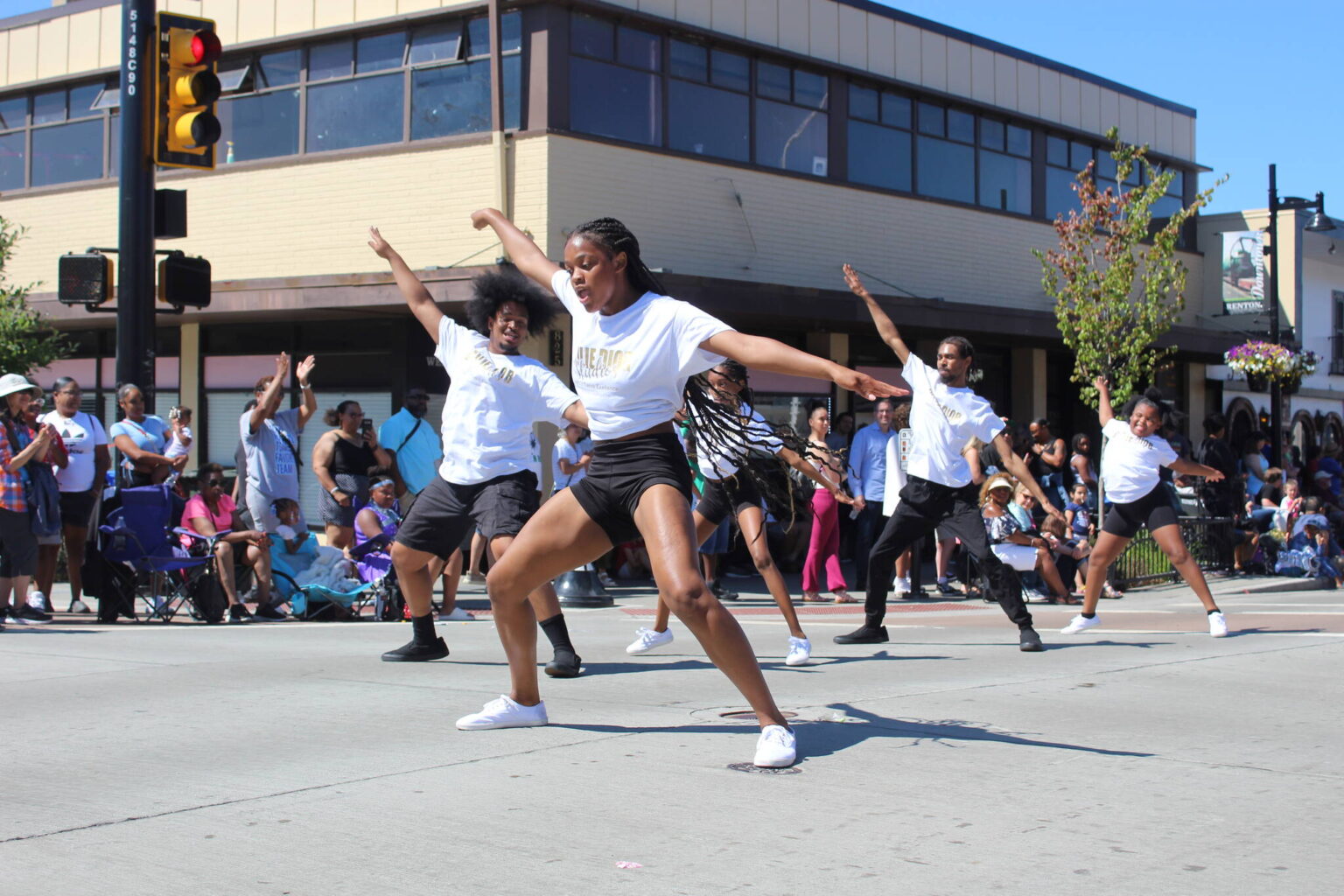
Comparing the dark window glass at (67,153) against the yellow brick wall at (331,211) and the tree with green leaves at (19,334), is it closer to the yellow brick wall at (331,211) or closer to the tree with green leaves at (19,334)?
the yellow brick wall at (331,211)

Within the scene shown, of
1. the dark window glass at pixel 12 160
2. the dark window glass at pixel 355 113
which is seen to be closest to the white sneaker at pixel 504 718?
the dark window glass at pixel 355 113

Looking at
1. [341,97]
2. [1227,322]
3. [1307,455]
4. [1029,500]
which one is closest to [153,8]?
[341,97]

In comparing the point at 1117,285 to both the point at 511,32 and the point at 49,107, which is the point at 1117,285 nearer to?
the point at 511,32

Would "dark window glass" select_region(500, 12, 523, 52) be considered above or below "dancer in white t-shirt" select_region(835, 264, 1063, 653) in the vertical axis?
A: above

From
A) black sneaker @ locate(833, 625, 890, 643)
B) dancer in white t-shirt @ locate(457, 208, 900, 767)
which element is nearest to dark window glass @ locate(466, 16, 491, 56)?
black sneaker @ locate(833, 625, 890, 643)

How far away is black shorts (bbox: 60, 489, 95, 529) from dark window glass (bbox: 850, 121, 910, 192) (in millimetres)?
12093

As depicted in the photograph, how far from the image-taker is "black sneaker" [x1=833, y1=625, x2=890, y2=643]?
9852 millimetres

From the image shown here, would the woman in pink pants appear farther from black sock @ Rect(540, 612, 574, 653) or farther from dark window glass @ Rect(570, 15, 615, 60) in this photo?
black sock @ Rect(540, 612, 574, 653)

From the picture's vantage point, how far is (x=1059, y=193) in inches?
980

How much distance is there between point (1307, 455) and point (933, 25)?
547 inches

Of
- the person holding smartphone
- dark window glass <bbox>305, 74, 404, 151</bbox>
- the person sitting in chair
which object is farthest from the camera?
dark window glass <bbox>305, 74, 404, 151</bbox>

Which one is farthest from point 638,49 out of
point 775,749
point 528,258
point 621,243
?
point 775,749

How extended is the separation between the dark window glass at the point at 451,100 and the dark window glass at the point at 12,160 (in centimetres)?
735

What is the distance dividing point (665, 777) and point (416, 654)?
3.52 metres
